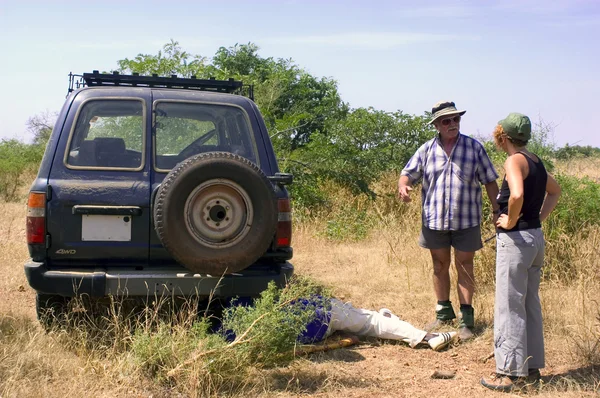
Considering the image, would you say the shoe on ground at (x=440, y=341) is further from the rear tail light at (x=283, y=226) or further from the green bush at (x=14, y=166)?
the green bush at (x=14, y=166)

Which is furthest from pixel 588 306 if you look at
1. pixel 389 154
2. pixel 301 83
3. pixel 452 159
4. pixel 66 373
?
pixel 301 83

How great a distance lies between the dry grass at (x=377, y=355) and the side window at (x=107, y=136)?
46.2 inches

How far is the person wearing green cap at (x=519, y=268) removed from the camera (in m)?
4.28

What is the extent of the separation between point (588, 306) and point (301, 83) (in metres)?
13.1

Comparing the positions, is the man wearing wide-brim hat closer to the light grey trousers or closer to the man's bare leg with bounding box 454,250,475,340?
A: the man's bare leg with bounding box 454,250,475,340

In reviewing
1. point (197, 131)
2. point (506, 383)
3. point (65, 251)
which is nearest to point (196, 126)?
point (197, 131)

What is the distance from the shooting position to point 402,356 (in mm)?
5016

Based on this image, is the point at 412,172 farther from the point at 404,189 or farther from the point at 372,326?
the point at 372,326

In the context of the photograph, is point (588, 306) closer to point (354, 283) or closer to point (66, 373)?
point (354, 283)

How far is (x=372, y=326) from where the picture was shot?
5.26 m

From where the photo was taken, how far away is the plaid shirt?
5.38 metres

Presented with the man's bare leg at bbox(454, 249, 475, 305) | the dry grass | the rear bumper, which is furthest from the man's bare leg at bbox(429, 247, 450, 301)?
the rear bumper

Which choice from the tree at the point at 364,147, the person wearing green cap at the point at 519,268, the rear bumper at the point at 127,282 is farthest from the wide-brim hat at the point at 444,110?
the tree at the point at 364,147

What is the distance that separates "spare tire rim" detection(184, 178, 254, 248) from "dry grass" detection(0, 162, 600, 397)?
87 centimetres
